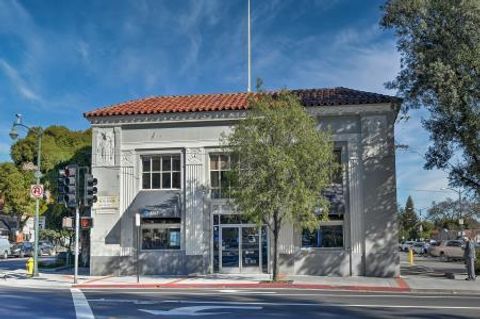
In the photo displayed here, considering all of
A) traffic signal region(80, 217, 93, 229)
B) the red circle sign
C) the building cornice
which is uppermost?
the building cornice

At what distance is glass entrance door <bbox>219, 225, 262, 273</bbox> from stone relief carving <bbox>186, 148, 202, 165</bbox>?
3.24 m

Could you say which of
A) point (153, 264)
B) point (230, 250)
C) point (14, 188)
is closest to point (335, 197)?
point (230, 250)

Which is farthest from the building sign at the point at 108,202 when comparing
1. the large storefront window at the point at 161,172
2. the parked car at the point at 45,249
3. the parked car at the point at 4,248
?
the parked car at the point at 45,249

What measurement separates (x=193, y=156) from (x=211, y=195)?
1.97 metres

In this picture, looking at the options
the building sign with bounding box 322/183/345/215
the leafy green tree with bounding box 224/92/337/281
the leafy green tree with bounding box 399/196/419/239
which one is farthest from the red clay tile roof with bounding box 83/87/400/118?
the leafy green tree with bounding box 399/196/419/239

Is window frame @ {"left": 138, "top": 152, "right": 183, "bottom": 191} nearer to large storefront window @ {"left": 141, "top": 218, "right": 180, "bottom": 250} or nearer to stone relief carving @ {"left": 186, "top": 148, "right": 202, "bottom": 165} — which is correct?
stone relief carving @ {"left": 186, "top": 148, "right": 202, "bottom": 165}

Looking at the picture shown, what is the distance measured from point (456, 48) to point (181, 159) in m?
12.7

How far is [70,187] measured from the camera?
23.1m

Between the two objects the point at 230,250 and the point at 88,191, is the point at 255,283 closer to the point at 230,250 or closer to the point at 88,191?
the point at 230,250

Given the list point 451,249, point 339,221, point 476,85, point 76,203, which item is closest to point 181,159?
point 76,203

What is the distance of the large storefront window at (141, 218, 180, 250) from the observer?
26.8 m

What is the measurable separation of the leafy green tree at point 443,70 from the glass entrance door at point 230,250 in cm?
925

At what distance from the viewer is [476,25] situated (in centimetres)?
2228

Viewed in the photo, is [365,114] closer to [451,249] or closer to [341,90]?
[341,90]
